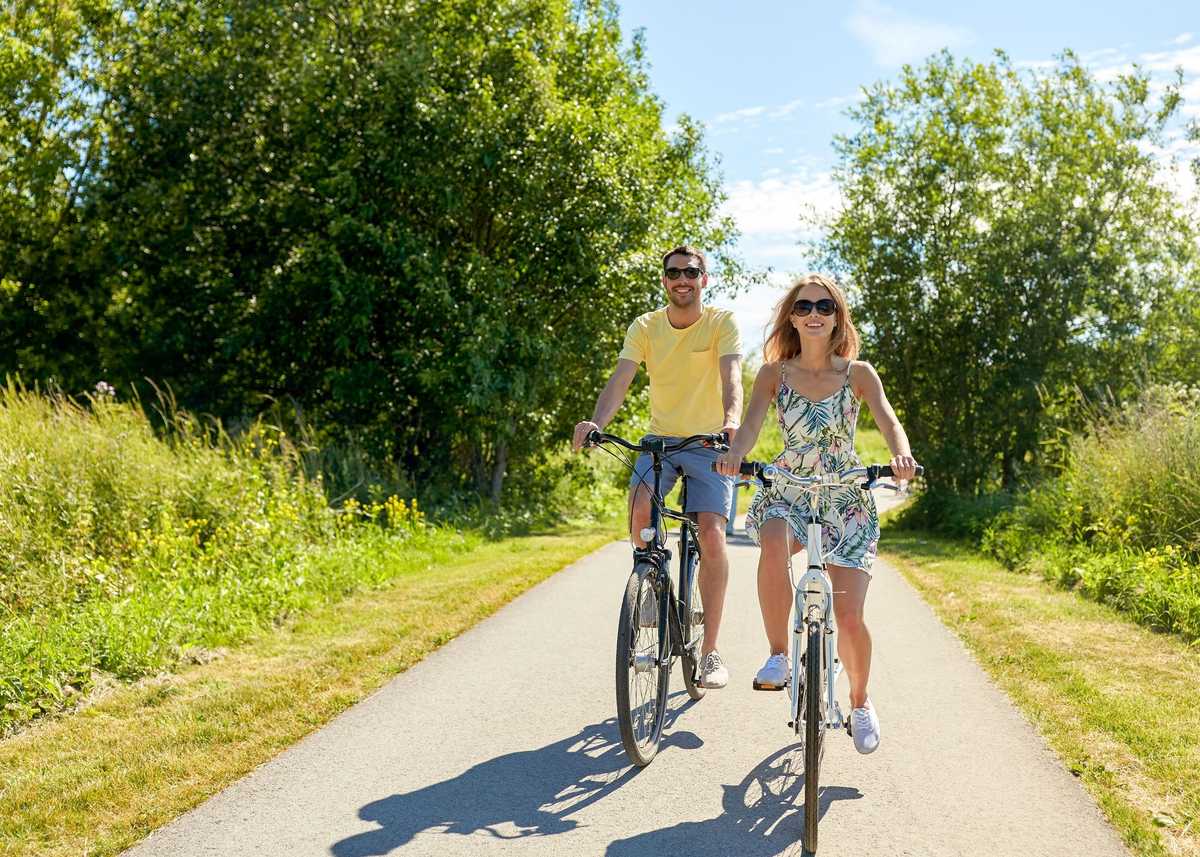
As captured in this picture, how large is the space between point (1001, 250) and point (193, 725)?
1887 cm

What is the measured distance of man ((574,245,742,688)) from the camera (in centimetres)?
614

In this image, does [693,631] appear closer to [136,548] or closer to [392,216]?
[136,548]

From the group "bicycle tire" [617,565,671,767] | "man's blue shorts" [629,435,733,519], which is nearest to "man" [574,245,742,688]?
"man's blue shorts" [629,435,733,519]

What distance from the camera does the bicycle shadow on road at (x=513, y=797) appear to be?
4613 millimetres

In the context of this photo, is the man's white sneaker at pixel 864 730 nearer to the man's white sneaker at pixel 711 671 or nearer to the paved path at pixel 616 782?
the paved path at pixel 616 782

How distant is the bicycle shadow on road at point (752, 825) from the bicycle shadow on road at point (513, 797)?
1.29 feet

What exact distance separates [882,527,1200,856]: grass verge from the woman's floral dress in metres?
1.44

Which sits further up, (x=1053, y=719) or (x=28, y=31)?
(x=28, y=31)

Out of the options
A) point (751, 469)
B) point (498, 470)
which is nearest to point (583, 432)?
point (751, 469)

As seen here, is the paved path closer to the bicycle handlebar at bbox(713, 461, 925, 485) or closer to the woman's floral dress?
the woman's floral dress

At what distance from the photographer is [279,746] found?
577 cm

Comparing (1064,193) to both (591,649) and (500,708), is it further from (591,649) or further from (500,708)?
(500,708)

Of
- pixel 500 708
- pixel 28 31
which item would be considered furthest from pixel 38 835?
pixel 28 31

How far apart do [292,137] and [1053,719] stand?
17.9 meters
